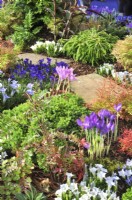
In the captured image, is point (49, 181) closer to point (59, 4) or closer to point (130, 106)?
point (130, 106)

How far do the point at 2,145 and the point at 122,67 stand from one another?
3032mm

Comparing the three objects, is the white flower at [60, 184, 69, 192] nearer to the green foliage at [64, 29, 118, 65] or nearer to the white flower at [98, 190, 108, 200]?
the white flower at [98, 190, 108, 200]

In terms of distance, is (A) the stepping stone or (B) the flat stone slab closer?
(A) the stepping stone

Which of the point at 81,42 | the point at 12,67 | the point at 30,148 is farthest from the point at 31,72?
the point at 30,148

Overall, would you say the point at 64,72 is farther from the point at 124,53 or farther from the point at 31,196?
the point at 31,196

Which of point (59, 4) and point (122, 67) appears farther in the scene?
point (59, 4)

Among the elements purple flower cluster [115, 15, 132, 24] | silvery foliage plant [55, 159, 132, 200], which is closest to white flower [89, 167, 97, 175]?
silvery foliage plant [55, 159, 132, 200]

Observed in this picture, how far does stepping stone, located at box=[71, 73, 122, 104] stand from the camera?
Result: 546 cm

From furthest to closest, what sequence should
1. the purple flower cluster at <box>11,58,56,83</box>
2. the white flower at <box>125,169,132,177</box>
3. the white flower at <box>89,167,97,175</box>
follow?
the purple flower cluster at <box>11,58,56,83</box>, the white flower at <box>125,169,132,177</box>, the white flower at <box>89,167,97,175</box>

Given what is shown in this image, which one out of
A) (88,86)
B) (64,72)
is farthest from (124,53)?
(64,72)

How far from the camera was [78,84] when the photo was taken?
592 cm

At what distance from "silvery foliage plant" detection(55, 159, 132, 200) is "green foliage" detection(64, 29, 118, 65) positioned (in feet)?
10.3

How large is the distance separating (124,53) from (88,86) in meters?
0.91

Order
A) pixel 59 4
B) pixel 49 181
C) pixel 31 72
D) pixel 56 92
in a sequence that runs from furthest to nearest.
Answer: pixel 59 4, pixel 31 72, pixel 56 92, pixel 49 181
